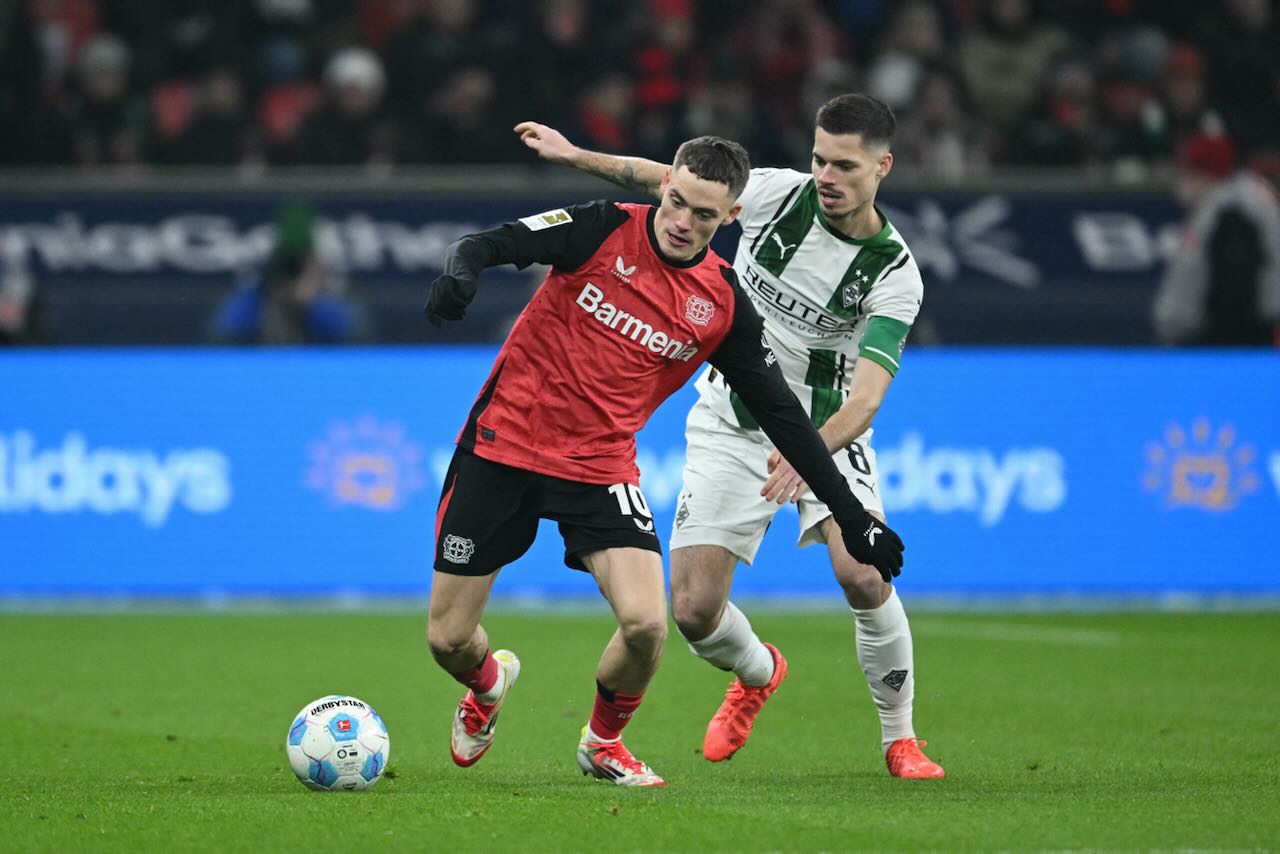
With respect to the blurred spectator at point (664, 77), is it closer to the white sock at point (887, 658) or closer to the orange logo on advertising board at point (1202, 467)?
the orange logo on advertising board at point (1202, 467)

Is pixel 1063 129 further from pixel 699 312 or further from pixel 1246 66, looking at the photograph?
A: pixel 699 312

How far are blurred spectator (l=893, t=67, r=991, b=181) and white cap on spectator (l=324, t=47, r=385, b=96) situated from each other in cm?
432

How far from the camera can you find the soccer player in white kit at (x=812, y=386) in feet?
23.6

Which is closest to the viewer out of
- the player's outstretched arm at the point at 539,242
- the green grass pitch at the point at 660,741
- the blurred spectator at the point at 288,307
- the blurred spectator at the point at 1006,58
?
the green grass pitch at the point at 660,741

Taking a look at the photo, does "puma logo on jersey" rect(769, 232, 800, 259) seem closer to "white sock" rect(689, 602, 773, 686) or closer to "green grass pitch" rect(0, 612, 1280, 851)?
"white sock" rect(689, 602, 773, 686)

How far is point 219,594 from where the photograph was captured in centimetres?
1333

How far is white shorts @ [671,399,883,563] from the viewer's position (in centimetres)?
757

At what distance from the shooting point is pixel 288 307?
14.8 m

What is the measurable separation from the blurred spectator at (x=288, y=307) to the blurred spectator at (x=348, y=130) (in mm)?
1738

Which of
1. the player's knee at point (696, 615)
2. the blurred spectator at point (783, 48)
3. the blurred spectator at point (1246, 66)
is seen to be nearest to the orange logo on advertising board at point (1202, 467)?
the blurred spectator at point (1246, 66)

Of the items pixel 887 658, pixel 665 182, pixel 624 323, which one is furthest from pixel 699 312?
pixel 887 658

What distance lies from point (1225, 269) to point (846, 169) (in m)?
8.61

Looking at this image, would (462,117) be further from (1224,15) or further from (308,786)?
(308,786)

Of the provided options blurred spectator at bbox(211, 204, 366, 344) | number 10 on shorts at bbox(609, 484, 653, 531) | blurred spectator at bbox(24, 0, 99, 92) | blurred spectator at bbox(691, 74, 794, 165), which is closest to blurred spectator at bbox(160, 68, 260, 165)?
blurred spectator at bbox(24, 0, 99, 92)
